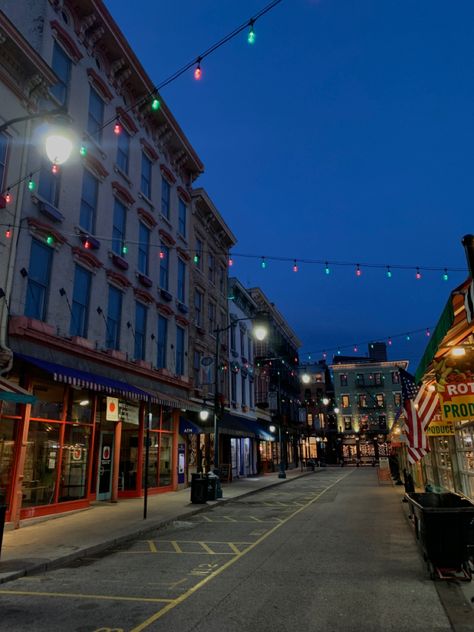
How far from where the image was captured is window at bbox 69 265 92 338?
16766 mm

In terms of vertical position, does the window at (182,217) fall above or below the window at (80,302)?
above

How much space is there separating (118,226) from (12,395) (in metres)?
11.0

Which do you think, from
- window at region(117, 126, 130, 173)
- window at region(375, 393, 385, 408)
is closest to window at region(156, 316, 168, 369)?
window at region(117, 126, 130, 173)

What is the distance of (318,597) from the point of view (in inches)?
265

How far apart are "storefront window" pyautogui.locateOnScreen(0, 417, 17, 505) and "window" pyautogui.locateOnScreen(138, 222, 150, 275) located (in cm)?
1037

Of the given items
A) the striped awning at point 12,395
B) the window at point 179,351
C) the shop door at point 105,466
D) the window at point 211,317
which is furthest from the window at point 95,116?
the window at point 211,317

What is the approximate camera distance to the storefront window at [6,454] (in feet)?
42.3

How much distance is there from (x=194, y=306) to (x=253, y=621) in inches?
905

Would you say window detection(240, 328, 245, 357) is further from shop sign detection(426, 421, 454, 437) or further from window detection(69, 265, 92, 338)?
shop sign detection(426, 421, 454, 437)

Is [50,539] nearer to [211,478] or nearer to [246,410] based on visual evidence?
[211,478]

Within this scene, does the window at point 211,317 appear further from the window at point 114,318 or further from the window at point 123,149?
the window at point 123,149

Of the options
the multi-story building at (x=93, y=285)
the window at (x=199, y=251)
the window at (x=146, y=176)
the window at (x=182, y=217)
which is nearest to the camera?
the multi-story building at (x=93, y=285)

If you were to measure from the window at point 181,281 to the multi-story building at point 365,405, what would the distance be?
51367mm

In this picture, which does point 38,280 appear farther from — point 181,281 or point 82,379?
point 181,281
